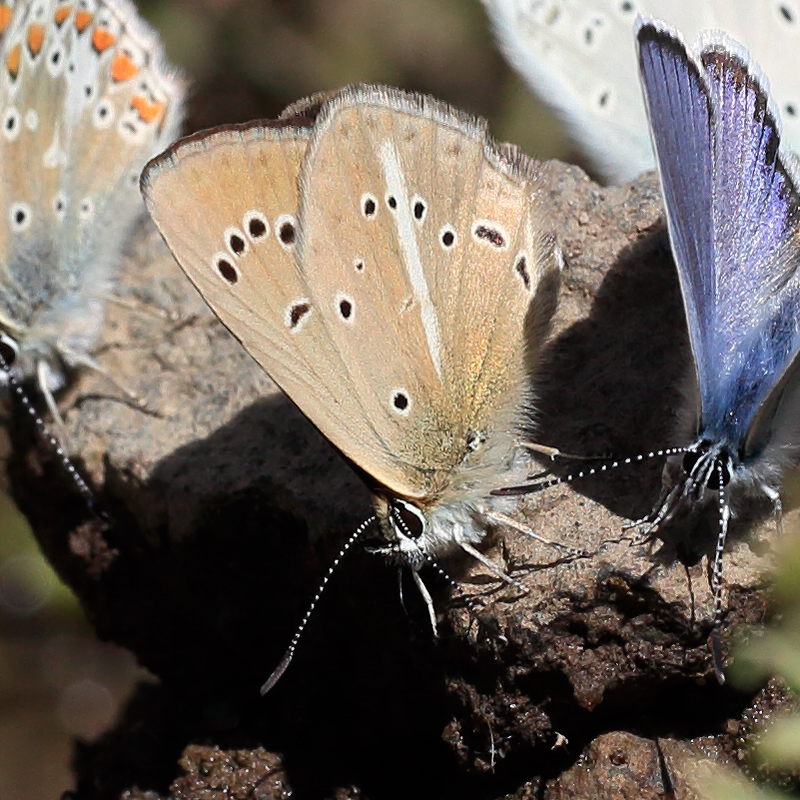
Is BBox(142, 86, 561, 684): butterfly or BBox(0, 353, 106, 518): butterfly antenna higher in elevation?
BBox(142, 86, 561, 684): butterfly

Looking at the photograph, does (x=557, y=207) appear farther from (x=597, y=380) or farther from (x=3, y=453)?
(x=3, y=453)

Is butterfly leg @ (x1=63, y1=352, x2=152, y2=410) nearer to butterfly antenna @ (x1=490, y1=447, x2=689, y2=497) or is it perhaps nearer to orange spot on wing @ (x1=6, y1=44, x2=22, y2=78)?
orange spot on wing @ (x1=6, y1=44, x2=22, y2=78)

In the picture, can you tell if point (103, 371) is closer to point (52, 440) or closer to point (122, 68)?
point (52, 440)

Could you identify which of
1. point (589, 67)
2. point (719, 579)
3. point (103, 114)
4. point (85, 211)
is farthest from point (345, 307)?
point (103, 114)

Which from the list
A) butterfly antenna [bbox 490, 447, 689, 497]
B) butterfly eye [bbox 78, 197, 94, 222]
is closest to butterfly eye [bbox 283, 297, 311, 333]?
butterfly antenna [bbox 490, 447, 689, 497]

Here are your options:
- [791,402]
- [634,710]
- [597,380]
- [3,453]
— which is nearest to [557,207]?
[597,380]
